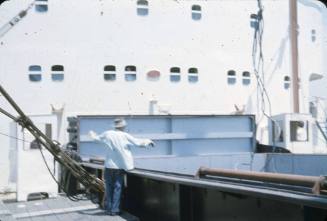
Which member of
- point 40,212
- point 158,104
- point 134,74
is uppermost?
point 134,74

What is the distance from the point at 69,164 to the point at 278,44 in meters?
10.5

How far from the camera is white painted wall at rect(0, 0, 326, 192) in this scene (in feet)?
38.3

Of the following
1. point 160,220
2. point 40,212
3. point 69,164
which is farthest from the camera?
point 69,164

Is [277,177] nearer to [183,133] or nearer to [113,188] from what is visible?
[113,188]

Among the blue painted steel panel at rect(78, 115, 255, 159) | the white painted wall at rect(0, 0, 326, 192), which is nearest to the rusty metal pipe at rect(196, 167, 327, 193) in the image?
the blue painted steel panel at rect(78, 115, 255, 159)

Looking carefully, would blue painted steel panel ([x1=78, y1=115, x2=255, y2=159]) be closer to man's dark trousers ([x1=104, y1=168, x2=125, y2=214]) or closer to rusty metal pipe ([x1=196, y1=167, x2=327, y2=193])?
man's dark trousers ([x1=104, y1=168, x2=125, y2=214])

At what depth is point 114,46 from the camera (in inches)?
492

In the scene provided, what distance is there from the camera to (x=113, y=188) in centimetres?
560

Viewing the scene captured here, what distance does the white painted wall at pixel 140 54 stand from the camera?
38.3 feet

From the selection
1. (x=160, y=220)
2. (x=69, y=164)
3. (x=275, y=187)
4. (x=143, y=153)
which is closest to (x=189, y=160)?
(x=143, y=153)

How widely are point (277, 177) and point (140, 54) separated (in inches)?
384

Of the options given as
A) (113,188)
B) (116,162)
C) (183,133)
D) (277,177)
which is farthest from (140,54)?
(277,177)

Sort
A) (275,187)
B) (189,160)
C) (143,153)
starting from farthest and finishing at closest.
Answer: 1. (143,153)
2. (189,160)
3. (275,187)

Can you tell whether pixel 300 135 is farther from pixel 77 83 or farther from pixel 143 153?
pixel 77 83
